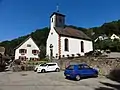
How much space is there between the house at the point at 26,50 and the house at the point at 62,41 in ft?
47.4

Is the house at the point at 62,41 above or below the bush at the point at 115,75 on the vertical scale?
above

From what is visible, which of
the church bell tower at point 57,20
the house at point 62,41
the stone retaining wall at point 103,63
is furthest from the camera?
the church bell tower at point 57,20

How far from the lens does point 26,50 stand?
55.2 m

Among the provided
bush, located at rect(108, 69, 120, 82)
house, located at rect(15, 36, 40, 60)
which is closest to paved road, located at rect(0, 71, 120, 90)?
bush, located at rect(108, 69, 120, 82)

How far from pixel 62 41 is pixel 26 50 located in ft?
65.7

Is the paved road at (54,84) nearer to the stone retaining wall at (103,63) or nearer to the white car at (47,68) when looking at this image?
the stone retaining wall at (103,63)

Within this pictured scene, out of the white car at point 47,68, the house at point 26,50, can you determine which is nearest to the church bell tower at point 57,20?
the white car at point 47,68

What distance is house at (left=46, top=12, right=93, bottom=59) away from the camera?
125 ft

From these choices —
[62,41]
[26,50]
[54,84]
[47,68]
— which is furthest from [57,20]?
[54,84]

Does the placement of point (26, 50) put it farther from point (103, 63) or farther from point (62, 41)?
point (103, 63)

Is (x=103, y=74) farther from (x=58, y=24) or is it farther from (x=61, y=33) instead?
(x=58, y=24)

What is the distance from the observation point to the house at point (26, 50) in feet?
180

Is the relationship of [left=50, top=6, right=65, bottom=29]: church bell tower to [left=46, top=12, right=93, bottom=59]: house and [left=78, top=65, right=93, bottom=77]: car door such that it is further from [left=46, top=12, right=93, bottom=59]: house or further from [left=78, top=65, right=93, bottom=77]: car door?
[left=78, top=65, right=93, bottom=77]: car door

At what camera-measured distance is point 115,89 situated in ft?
44.5
